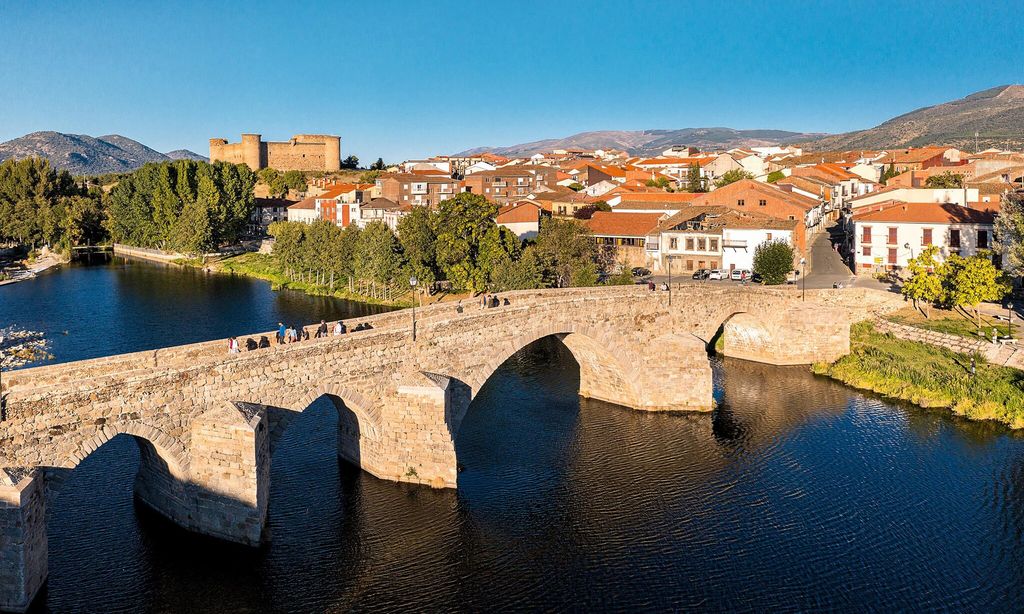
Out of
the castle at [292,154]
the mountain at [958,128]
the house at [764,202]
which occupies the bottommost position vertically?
the house at [764,202]

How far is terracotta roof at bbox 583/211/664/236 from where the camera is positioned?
176 ft

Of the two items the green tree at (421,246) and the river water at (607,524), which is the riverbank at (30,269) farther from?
the river water at (607,524)

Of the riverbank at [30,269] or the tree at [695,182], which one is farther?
the tree at [695,182]

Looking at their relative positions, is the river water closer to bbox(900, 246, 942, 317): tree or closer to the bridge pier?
the bridge pier

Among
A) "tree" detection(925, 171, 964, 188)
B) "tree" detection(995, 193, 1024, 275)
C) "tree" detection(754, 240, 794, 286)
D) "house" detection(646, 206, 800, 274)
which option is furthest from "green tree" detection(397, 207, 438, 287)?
"tree" detection(925, 171, 964, 188)

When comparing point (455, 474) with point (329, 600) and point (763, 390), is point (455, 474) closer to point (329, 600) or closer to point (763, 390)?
point (329, 600)

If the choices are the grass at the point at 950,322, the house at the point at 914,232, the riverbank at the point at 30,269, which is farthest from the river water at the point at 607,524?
the riverbank at the point at 30,269

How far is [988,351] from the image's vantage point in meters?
31.5

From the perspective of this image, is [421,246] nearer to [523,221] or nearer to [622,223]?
[523,221]

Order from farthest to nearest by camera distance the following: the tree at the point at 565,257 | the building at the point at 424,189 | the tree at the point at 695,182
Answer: the tree at the point at 695,182
the building at the point at 424,189
the tree at the point at 565,257

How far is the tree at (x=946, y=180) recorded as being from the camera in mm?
60034

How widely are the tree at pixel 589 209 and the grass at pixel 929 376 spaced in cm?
2788

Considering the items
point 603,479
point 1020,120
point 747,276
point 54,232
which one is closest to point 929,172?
point 747,276

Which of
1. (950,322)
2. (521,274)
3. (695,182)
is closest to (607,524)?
(950,322)
